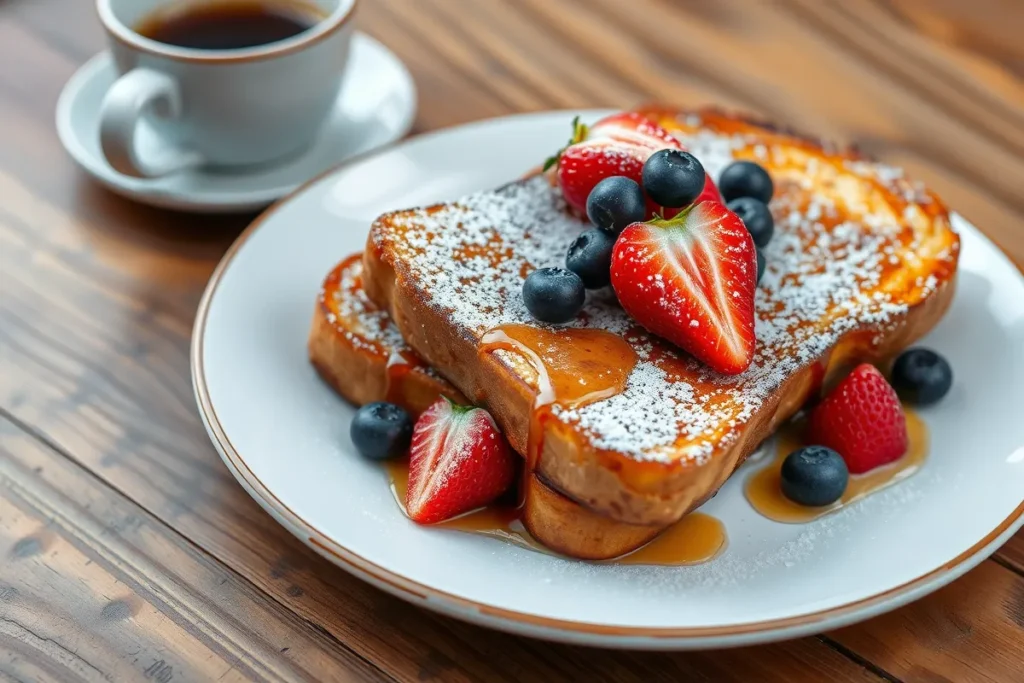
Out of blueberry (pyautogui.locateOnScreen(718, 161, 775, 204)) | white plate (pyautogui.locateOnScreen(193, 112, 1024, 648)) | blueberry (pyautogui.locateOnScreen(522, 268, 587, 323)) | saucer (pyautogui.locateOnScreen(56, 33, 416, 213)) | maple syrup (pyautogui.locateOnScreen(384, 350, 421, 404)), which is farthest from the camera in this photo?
saucer (pyautogui.locateOnScreen(56, 33, 416, 213))

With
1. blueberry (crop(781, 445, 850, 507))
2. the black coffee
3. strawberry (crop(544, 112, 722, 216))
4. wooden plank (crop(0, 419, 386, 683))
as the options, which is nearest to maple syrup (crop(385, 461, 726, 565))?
blueberry (crop(781, 445, 850, 507))

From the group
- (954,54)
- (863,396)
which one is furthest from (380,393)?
(954,54)

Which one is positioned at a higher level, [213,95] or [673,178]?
[673,178]

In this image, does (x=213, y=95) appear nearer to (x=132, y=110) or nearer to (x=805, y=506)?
(x=132, y=110)

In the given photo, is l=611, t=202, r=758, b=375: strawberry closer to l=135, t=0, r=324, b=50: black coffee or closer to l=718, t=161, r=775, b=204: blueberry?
l=718, t=161, r=775, b=204: blueberry

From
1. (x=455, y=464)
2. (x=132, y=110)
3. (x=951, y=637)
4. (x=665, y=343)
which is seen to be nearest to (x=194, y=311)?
(x=132, y=110)
